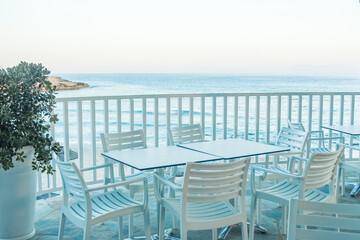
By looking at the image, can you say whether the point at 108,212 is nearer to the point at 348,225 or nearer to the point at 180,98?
the point at 348,225

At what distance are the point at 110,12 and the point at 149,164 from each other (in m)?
26.3

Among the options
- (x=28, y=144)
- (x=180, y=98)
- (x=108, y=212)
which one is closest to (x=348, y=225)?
(x=108, y=212)

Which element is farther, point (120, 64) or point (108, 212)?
point (120, 64)

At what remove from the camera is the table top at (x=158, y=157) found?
329 centimetres

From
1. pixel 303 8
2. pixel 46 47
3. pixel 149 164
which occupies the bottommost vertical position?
pixel 149 164

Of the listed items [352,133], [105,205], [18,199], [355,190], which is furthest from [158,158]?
[355,190]

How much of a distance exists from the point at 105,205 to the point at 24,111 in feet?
3.45

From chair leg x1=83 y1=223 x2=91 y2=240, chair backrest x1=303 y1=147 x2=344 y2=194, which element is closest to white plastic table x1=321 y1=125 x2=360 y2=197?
chair backrest x1=303 y1=147 x2=344 y2=194

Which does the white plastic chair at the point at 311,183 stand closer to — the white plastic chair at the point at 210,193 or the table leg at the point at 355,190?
the white plastic chair at the point at 210,193

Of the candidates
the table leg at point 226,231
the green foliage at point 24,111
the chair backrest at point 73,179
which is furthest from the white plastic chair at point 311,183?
the green foliage at point 24,111

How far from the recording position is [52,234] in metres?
4.06

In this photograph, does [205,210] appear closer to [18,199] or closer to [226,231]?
[226,231]

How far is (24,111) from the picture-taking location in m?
3.63

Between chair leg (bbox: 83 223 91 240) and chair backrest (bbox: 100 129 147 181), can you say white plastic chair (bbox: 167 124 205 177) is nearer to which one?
chair backrest (bbox: 100 129 147 181)
